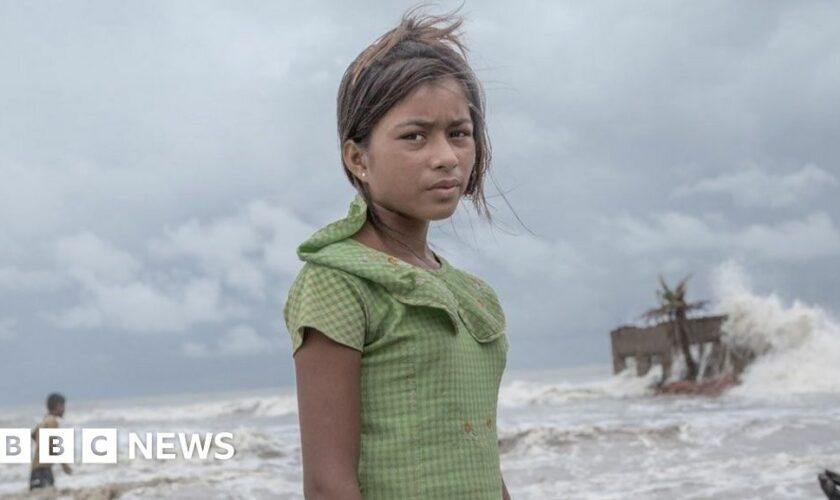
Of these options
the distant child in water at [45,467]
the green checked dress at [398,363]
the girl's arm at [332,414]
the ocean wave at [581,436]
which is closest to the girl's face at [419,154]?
the green checked dress at [398,363]

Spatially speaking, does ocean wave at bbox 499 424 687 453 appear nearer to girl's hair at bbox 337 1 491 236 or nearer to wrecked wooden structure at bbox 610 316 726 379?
wrecked wooden structure at bbox 610 316 726 379

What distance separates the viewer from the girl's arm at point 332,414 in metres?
1.32

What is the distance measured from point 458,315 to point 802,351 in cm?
2450

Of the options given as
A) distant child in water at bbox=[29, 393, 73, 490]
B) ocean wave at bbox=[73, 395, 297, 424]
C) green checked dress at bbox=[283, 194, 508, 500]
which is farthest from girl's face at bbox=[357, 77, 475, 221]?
ocean wave at bbox=[73, 395, 297, 424]

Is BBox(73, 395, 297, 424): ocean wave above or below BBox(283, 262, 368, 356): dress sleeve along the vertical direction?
above

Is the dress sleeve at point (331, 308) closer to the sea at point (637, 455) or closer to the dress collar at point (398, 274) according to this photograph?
the dress collar at point (398, 274)

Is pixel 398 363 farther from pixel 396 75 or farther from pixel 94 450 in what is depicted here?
pixel 94 450

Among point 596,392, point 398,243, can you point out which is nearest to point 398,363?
point 398,243

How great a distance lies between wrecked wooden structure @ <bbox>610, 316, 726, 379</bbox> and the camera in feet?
77.2

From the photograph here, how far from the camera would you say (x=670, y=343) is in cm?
2377

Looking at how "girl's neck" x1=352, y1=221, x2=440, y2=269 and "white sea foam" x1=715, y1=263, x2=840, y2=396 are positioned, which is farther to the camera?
"white sea foam" x1=715, y1=263, x2=840, y2=396

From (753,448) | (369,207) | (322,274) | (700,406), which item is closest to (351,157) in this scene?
(369,207)

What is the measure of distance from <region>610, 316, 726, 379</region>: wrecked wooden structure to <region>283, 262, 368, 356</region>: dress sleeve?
884 inches

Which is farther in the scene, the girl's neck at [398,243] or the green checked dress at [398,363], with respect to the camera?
the girl's neck at [398,243]
